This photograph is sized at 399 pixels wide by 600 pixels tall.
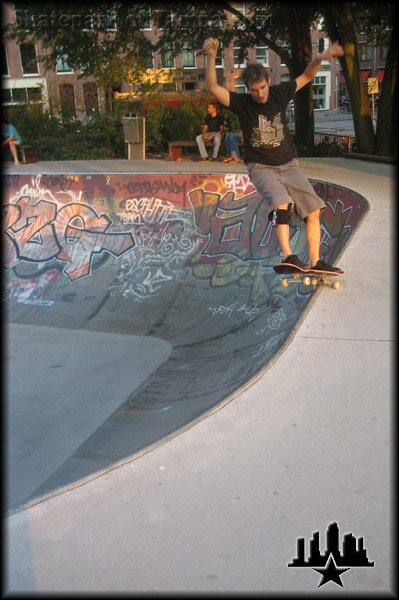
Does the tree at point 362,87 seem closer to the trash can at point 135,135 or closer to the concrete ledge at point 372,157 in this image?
the concrete ledge at point 372,157

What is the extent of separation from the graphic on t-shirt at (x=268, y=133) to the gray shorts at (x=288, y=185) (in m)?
0.19

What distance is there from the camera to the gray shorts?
15.3 ft

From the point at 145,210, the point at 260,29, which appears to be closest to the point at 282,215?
the point at 145,210

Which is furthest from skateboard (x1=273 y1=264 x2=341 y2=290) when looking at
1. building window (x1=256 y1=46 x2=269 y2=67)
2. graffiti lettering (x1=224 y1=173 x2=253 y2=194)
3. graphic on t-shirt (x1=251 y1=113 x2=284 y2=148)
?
building window (x1=256 y1=46 x2=269 y2=67)

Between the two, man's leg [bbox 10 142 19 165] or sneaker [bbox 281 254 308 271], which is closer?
sneaker [bbox 281 254 308 271]

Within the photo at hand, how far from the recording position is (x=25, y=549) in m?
2.36

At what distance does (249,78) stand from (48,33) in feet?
41.2

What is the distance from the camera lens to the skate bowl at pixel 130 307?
14.7 feet

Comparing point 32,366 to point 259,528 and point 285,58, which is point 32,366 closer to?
point 259,528

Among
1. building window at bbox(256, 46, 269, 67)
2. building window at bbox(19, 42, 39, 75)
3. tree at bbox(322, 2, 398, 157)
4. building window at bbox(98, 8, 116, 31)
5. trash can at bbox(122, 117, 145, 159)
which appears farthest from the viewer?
building window at bbox(256, 46, 269, 67)

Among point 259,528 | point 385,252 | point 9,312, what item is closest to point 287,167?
point 385,252

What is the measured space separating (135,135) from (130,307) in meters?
8.15

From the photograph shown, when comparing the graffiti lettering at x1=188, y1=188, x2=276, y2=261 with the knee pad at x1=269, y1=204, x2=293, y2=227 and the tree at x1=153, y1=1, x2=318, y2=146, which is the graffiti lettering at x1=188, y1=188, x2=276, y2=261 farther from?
the tree at x1=153, y1=1, x2=318, y2=146

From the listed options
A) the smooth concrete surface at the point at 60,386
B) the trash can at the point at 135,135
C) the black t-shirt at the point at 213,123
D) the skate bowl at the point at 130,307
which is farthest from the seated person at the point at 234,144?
the smooth concrete surface at the point at 60,386
